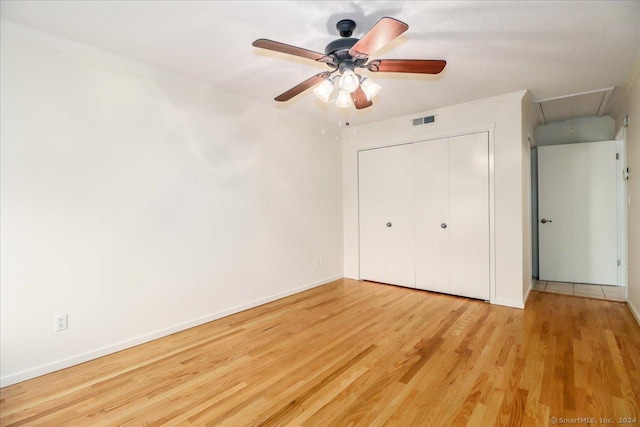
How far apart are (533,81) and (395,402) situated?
3.30 meters

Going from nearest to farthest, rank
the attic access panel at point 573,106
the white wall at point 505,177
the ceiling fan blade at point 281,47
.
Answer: the ceiling fan blade at point 281,47, the white wall at point 505,177, the attic access panel at point 573,106

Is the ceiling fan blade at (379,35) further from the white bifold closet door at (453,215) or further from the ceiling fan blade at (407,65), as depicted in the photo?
the white bifold closet door at (453,215)

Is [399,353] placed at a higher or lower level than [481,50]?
lower

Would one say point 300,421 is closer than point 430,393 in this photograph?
Yes

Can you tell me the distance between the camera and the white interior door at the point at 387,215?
4.30 metres

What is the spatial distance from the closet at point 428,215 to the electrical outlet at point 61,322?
3.62 meters

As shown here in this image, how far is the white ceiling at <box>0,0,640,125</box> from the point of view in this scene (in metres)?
1.93

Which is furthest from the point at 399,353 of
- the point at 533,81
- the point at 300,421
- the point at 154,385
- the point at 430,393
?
the point at 533,81

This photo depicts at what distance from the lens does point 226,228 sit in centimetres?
333

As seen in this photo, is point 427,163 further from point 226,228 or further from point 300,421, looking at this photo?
point 300,421

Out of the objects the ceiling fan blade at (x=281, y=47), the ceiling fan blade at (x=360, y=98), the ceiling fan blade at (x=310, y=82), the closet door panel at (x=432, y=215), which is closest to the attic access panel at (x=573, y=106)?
the closet door panel at (x=432, y=215)

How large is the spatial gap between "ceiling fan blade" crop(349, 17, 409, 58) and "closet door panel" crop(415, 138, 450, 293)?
2557 millimetres

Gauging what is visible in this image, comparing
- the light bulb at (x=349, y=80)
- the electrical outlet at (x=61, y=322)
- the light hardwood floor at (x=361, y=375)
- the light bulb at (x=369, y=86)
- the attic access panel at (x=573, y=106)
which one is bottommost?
the light hardwood floor at (x=361, y=375)

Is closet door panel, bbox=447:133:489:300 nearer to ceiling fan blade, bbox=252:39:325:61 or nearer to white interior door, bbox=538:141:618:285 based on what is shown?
white interior door, bbox=538:141:618:285
